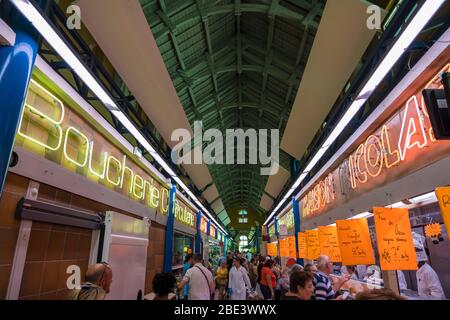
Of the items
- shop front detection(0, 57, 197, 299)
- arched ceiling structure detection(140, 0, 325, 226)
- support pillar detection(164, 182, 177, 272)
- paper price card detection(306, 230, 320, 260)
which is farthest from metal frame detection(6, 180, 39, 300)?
paper price card detection(306, 230, 320, 260)

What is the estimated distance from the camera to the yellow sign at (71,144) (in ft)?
11.0

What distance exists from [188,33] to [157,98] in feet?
9.42

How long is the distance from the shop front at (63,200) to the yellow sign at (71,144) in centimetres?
1

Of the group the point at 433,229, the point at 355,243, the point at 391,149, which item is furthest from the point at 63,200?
the point at 433,229

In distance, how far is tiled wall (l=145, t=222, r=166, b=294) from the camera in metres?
7.76

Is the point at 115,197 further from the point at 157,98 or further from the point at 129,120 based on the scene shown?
the point at 157,98

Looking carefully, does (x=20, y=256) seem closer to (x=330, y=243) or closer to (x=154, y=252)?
(x=154, y=252)

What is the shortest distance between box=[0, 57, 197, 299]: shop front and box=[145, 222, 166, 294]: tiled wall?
4.64 feet

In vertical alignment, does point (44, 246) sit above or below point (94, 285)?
above

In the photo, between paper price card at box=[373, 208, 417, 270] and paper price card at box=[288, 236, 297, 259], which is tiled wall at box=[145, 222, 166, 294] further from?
paper price card at box=[373, 208, 417, 270]

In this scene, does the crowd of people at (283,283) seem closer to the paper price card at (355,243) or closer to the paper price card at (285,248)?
the paper price card at (355,243)

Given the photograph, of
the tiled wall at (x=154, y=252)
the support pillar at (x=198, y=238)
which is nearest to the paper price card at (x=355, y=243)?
the tiled wall at (x=154, y=252)

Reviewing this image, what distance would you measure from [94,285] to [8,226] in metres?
1.21

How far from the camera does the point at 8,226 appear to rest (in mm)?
2977
